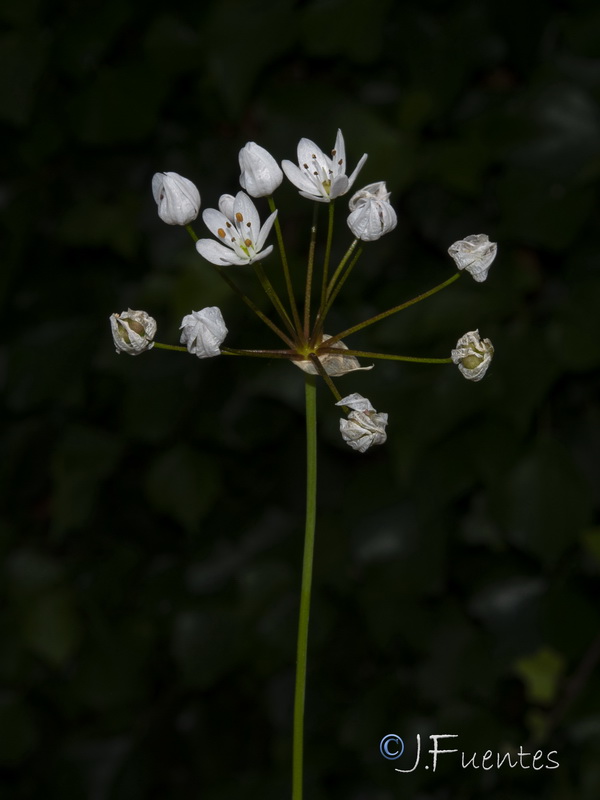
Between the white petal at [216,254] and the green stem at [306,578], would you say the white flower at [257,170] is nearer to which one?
the white petal at [216,254]

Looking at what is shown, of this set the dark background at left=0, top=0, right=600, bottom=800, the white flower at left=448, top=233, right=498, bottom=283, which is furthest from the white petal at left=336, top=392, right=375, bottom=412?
the dark background at left=0, top=0, right=600, bottom=800

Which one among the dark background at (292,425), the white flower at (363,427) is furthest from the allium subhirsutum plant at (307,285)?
the dark background at (292,425)

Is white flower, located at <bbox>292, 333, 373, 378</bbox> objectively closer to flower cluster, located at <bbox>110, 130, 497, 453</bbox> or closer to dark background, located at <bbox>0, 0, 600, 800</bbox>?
flower cluster, located at <bbox>110, 130, 497, 453</bbox>

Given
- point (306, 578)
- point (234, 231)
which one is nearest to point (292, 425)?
point (234, 231)

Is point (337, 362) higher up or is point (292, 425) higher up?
point (337, 362)

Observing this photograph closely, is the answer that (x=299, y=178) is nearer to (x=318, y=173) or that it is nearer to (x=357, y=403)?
(x=318, y=173)

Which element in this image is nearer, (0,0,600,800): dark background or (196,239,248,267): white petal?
(196,239,248,267): white petal

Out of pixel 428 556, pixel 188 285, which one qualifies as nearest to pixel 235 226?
pixel 188 285
